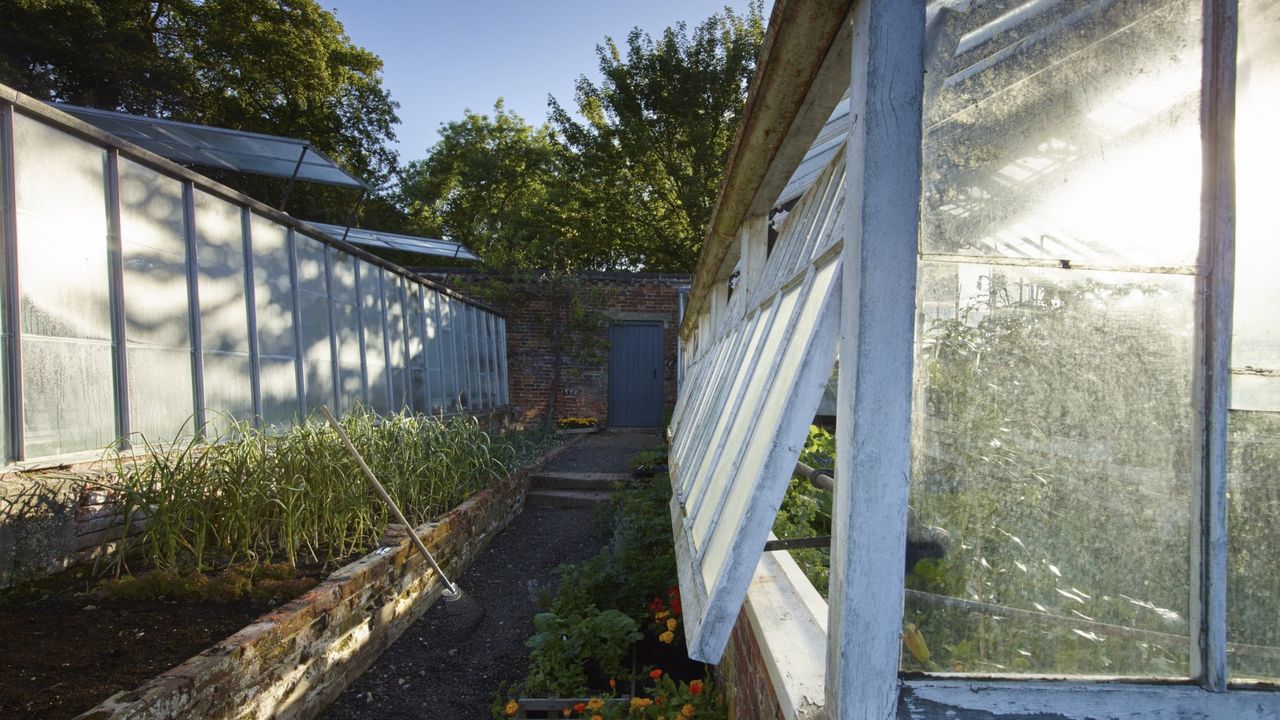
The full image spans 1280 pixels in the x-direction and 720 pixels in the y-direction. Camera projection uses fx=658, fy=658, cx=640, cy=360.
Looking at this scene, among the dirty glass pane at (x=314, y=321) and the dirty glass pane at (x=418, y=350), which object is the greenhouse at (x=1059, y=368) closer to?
the dirty glass pane at (x=314, y=321)

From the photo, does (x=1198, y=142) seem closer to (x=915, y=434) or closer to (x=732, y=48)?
(x=915, y=434)

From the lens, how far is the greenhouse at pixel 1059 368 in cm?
108

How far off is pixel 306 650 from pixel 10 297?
2316 millimetres

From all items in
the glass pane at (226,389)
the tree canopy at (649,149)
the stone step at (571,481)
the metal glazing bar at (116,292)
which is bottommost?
the stone step at (571,481)

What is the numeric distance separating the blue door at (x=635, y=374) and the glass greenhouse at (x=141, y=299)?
7.44 metres

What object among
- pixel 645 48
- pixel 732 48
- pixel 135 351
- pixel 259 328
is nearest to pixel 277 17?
pixel 645 48

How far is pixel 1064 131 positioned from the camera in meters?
1.13

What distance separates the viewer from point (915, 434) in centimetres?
110

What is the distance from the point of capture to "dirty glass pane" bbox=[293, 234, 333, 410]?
621 cm

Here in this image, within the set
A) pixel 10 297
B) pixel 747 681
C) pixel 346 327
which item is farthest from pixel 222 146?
pixel 747 681

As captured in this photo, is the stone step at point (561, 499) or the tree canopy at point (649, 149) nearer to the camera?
the stone step at point (561, 499)

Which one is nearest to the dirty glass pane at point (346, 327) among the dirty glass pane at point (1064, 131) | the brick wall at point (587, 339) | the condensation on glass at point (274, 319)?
the condensation on glass at point (274, 319)

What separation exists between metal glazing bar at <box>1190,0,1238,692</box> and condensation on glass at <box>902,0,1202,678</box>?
0.02 meters

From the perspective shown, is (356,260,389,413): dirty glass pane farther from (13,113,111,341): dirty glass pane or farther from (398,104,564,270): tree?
(398,104,564,270): tree
